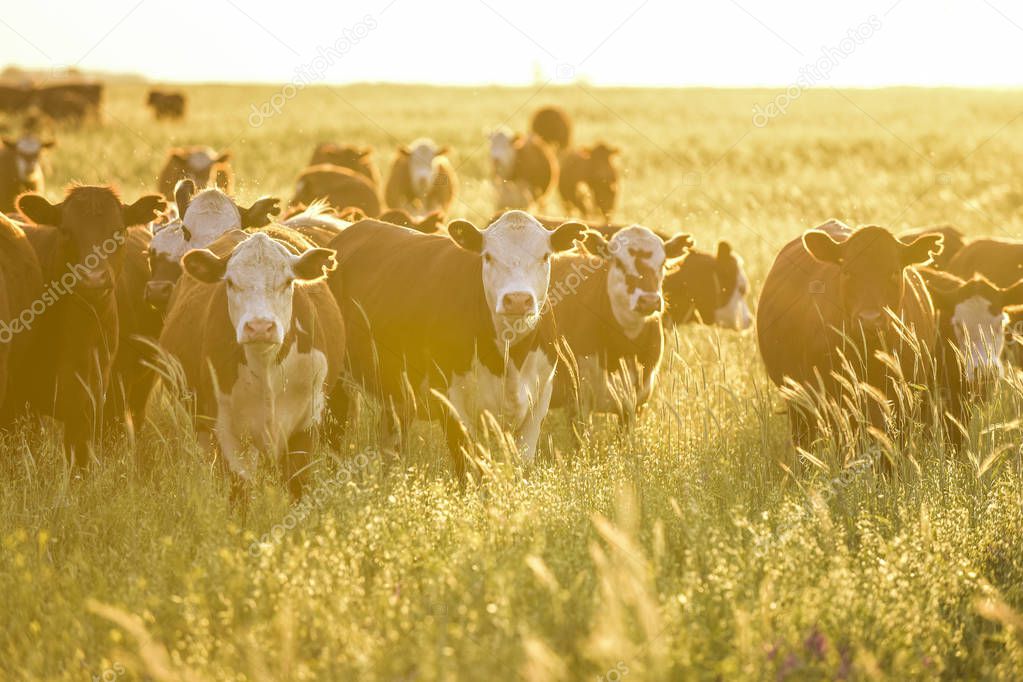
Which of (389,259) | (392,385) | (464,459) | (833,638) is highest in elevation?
(389,259)

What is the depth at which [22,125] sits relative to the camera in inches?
1660

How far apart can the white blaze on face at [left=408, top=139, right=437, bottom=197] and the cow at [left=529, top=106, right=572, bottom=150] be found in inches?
373

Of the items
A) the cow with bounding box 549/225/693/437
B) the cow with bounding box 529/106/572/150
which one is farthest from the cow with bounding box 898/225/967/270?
the cow with bounding box 529/106/572/150

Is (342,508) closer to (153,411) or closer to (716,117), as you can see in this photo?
(153,411)

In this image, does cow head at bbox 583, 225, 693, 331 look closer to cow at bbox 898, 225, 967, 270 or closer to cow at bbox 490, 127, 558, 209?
cow at bbox 898, 225, 967, 270

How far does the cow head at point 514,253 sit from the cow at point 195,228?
1.72 meters

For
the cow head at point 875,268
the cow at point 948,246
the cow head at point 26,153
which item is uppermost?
the cow head at point 26,153

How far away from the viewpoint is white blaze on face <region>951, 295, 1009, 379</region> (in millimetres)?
7199

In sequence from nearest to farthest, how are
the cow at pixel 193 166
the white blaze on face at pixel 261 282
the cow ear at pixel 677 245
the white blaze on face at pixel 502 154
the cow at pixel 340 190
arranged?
the white blaze on face at pixel 261 282, the cow ear at pixel 677 245, the cow at pixel 340 190, the cow at pixel 193 166, the white blaze on face at pixel 502 154

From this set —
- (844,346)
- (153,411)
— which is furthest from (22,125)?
(844,346)

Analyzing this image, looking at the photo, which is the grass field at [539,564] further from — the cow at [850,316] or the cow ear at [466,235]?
the cow ear at [466,235]

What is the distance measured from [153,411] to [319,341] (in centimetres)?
244

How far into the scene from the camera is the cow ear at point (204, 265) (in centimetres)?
596

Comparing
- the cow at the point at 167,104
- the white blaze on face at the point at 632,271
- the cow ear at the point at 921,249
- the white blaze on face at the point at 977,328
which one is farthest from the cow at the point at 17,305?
the cow at the point at 167,104
